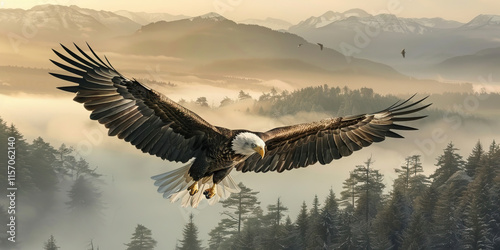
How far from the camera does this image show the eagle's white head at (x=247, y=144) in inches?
572

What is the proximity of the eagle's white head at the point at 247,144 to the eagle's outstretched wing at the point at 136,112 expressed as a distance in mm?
635

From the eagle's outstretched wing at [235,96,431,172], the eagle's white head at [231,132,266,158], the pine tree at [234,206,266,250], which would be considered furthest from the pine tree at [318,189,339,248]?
the eagle's white head at [231,132,266,158]

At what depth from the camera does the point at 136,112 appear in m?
15.1

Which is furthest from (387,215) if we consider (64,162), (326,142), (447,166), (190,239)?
(64,162)

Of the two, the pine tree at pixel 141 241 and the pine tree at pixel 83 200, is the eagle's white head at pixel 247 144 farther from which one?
the pine tree at pixel 83 200

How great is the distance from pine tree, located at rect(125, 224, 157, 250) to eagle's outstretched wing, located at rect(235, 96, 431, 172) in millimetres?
82372

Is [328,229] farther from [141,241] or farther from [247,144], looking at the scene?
[247,144]

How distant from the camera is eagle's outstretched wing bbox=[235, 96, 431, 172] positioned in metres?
16.7

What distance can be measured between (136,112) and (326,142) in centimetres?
387

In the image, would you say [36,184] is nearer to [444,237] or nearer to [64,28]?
[64,28]

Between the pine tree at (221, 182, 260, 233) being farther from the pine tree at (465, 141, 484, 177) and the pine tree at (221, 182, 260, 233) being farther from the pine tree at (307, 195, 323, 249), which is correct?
the pine tree at (465, 141, 484, 177)

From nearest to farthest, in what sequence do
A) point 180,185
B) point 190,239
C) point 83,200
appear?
1. point 180,185
2. point 190,239
3. point 83,200

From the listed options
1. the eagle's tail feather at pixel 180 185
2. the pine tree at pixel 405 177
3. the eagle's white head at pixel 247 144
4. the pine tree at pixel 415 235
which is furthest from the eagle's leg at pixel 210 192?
the pine tree at pixel 405 177

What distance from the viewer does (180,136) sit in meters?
15.6
